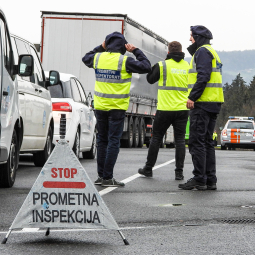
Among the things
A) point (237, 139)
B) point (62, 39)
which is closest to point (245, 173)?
point (62, 39)

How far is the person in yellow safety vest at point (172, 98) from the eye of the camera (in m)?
10.4

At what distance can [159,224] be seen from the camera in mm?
5824

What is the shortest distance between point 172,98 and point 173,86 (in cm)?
19

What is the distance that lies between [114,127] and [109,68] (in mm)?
762

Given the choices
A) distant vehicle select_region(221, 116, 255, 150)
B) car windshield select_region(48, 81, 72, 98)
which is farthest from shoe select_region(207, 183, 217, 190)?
distant vehicle select_region(221, 116, 255, 150)

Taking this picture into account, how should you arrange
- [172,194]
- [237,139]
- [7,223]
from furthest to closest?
1. [237,139]
2. [172,194]
3. [7,223]

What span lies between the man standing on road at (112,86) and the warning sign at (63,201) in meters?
3.80

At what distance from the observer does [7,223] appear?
18.7ft

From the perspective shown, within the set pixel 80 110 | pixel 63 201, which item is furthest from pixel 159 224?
pixel 80 110

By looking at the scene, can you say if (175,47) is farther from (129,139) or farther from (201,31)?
(129,139)

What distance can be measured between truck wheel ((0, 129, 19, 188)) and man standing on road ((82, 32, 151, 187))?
1.13 meters

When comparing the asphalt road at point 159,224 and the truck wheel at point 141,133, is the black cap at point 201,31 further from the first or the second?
the truck wheel at point 141,133

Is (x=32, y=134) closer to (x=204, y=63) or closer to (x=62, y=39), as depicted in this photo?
(x=204, y=63)

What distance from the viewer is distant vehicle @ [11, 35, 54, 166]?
32.0 feet
